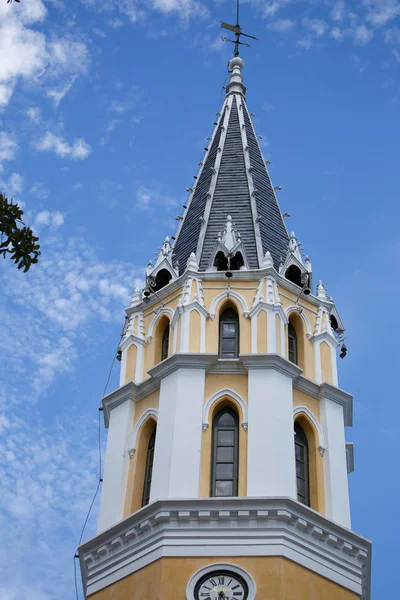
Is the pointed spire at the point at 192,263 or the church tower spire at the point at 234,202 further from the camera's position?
the church tower spire at the point at 234,202

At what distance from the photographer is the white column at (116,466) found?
108 ft

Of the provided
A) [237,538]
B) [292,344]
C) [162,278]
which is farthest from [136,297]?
[237,538]

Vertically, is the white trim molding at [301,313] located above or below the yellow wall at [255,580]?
above

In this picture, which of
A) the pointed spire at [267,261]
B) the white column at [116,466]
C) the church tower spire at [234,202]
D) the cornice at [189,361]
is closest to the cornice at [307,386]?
the cornice at [189,361]

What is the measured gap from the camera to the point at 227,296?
1441 inches

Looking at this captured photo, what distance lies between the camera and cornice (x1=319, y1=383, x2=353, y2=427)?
115ft

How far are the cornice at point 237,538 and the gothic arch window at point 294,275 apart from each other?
961cm

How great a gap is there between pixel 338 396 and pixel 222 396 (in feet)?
11.9

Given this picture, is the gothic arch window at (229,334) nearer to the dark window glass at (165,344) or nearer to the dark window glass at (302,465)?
the dark window glass at (165,344)

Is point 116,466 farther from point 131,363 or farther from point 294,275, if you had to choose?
point 294,275

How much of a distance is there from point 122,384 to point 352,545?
336 inches

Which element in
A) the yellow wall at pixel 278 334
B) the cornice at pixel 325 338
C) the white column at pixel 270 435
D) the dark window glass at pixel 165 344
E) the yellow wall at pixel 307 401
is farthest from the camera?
the cornice at pixel 325 338

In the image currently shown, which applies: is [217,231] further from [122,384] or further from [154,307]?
[122,384]

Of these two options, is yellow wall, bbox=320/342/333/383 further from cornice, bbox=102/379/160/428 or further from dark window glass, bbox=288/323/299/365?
cornice, bbox=102/379/160/428
